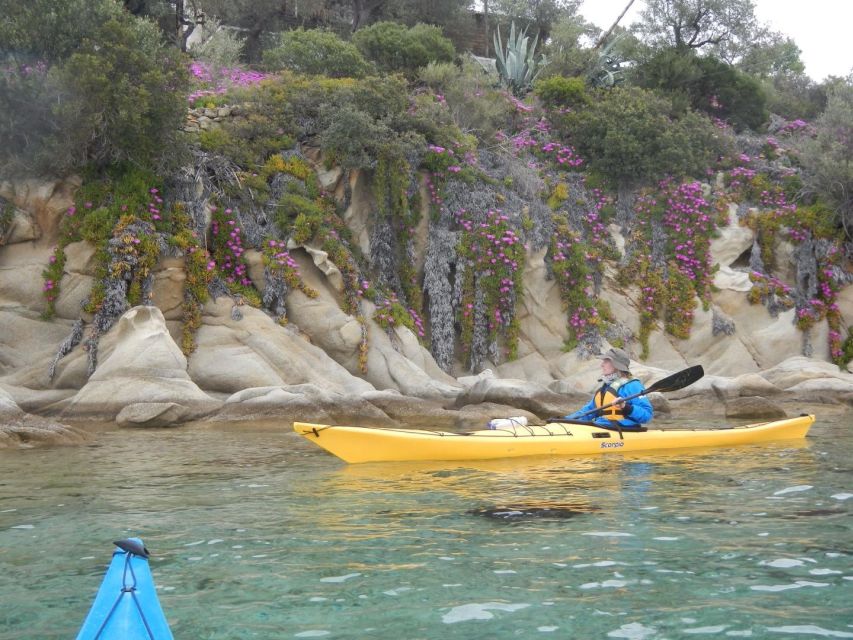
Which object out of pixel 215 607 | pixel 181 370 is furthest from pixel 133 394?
pixel 215 607

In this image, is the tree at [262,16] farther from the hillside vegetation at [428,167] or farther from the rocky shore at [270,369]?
the rocky shore at [270,369]

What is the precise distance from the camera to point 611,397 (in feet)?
31.0

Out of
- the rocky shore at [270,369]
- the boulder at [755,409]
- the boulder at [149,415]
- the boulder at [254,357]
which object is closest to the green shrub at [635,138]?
the rocky shore at [270,369]

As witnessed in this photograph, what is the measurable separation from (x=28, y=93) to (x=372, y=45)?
26.8ft

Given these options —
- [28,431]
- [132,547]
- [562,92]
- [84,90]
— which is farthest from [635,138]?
[132,547]

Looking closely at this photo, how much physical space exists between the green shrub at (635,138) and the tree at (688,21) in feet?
12.0

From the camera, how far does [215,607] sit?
393cm

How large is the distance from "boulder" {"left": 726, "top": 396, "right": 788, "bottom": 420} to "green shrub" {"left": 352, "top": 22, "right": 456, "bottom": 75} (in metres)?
10.1

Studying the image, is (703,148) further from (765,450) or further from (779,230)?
(765,450)

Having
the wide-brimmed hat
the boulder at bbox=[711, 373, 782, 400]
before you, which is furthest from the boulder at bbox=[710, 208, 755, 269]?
the wide-brimmed hat

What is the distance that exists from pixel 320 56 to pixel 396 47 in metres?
2.08

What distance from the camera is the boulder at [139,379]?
10.7 metres

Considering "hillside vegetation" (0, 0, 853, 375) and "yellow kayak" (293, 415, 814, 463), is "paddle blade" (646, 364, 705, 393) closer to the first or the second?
"yellow kayak" (293, 415, 814, 463)

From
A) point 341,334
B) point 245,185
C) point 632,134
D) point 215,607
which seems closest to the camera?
point 215,607
